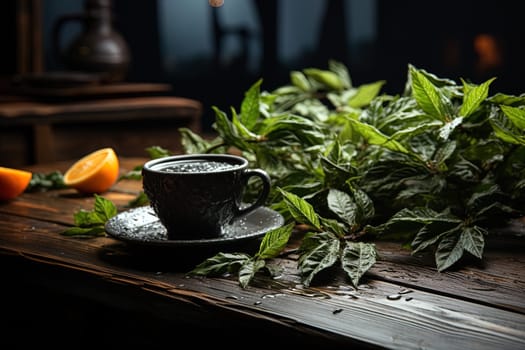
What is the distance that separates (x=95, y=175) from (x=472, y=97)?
674mm

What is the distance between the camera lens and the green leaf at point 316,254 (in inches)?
28.9

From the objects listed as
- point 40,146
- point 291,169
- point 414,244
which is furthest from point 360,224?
point 40,146

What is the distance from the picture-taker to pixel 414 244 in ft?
2.71

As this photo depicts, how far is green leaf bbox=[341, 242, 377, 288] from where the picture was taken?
2.38 ft

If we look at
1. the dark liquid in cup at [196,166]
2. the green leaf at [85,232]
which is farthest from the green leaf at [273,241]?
the green leaf at [85,232]

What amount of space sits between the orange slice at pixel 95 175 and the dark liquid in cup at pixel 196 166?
15.6 inches

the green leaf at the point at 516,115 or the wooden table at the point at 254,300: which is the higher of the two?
the green leaf at the point at 516,115

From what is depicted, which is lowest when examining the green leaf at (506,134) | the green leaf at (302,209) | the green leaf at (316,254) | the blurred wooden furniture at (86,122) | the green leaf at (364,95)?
the blurred wooden furniture at (86,122)

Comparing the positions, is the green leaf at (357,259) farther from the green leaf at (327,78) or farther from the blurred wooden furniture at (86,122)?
the blurred wooden furniture at (86,122)

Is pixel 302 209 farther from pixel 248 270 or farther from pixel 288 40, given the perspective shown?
pixel 288 40

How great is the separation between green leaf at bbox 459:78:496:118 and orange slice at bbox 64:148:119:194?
0.64 m

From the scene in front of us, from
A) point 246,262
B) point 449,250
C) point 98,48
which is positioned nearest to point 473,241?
point 449,250

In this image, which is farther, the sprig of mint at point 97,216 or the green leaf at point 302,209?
the sprig of mint at point 97,216

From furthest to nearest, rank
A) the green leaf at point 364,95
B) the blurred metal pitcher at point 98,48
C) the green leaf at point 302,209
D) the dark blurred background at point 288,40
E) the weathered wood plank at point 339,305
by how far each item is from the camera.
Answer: the dark blurred background at point 288,40 → the blurred metal pitcher at point 98,48 → the green leaf at point 364,95 → the green leaf at point 302,209 → the weathered wood plank at point 339,305
